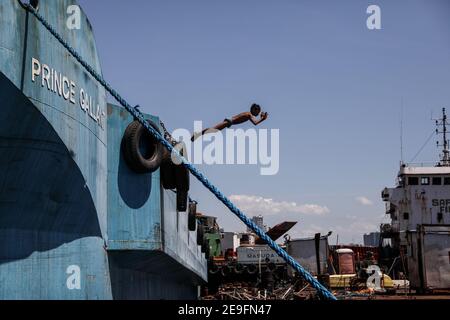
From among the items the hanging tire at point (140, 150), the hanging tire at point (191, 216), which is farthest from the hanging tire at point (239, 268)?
the hanging tire at point (140, 150)

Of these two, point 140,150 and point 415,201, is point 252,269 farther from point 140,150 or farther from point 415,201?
point 140,150

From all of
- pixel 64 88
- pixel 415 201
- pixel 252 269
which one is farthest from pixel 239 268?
pixel 64 88

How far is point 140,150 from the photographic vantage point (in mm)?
14836

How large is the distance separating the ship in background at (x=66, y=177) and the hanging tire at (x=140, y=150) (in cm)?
3

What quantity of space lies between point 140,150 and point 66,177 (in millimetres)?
3373

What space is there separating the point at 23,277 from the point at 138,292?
5493mm

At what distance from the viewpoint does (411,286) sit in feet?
61.8

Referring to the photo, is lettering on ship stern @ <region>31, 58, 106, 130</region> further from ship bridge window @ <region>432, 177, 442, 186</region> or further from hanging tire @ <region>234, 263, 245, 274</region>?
ship bridge window @ <region>432, 177, 442, 186</region>

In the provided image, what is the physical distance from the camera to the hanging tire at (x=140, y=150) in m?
14.4

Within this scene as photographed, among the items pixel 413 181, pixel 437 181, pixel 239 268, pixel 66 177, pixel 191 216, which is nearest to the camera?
pixel 66 177

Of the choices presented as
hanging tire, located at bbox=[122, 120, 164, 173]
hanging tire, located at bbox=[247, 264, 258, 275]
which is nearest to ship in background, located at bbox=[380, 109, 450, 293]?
hanging tire, located at bbox=[247, 264, 258, 275]

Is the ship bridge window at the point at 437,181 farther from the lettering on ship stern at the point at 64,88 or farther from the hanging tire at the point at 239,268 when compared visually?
the lettering on ship stern at the point at 64,88

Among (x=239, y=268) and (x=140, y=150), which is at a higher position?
(x=140, y=150)
